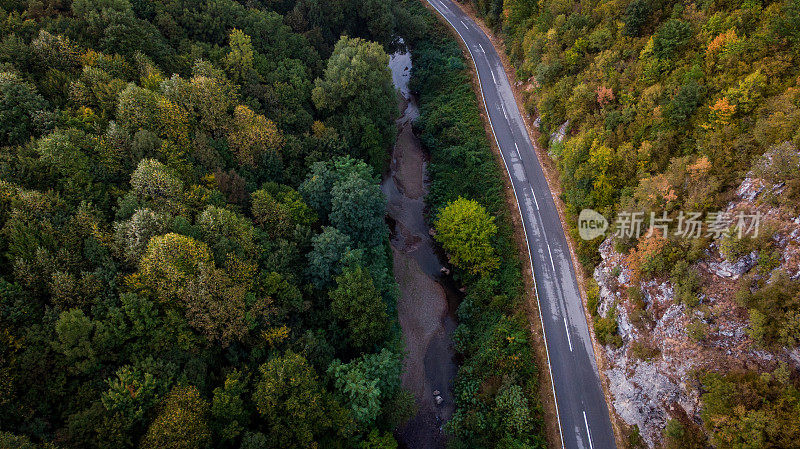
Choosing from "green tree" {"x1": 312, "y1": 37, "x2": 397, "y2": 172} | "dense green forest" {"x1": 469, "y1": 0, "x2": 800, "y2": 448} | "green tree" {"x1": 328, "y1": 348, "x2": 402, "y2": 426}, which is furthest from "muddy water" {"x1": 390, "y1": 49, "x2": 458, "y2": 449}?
"dense green forest" {"x1": 469, "y1": 0, "x2": 800, "y2": 448}

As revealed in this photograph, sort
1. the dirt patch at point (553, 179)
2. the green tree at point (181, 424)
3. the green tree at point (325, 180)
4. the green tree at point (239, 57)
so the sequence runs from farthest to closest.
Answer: the green tree at point (239, 57)
the green tree at point (325, 180)
the dirt patch at point (553, 179)
the green tree at point (181, 424)

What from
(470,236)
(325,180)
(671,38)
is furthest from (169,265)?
(671,38)

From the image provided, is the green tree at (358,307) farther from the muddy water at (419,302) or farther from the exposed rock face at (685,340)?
the exposed rock face at (685,340)

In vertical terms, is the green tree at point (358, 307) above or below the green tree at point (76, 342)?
above

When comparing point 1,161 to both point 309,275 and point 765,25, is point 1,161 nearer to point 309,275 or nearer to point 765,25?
point 309,275

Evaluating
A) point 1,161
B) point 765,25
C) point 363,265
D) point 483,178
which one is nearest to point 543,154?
point 483,178

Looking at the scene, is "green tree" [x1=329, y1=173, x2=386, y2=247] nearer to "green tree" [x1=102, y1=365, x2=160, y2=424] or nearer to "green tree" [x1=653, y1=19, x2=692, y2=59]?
"green tree" [x1=102, y1=365, x2=160, y2=424]

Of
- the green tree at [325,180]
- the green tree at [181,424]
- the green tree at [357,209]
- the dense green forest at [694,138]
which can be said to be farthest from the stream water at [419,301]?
the green tree at [181,424]
